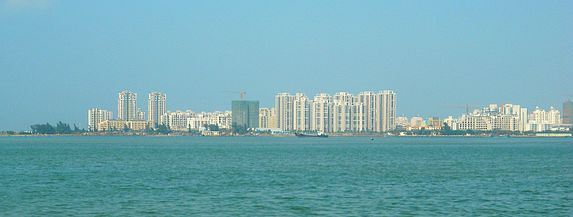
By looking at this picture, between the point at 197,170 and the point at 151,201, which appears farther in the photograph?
the point at 197,170

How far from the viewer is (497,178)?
107 ft

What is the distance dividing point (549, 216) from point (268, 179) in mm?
13458

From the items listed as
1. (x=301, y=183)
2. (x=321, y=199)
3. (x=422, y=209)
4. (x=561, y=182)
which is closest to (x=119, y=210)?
(x=321, y=199)

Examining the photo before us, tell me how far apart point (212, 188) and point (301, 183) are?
3665 mm

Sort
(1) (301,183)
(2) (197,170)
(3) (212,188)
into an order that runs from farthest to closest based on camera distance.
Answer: (2) (197,170), (1) (301,183), (3) (212,188)

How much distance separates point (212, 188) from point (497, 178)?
1137cm

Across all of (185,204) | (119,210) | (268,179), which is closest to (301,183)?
(268,179)

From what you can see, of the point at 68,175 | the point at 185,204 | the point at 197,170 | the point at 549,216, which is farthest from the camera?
the point at 197,170

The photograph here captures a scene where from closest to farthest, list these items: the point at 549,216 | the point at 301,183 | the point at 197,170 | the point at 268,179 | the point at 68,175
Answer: the point at 549,216, the point at 301,183, the point at 268,179, the point at 68,175, the point at 197,170

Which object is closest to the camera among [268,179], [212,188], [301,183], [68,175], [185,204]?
[185,204]

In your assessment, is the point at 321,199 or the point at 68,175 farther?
the point at 68,175

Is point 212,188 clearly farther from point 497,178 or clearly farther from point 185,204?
point 497,178

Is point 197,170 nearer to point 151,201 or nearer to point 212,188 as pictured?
point 212,188

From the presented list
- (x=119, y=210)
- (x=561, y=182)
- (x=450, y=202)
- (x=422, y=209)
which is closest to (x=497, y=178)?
(x=561, y=182)
